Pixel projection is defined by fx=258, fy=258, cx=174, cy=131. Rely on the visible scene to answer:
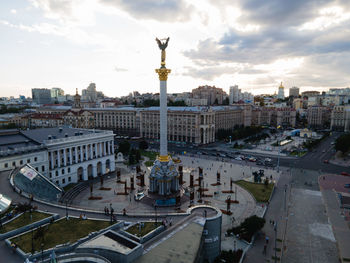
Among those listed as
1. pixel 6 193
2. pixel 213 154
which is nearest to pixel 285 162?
pixel 213 154

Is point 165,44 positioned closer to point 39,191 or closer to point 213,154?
point 39,191

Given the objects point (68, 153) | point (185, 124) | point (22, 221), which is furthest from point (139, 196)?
point (185, 124)

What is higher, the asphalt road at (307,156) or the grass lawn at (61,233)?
the grass lawn at (61,233)

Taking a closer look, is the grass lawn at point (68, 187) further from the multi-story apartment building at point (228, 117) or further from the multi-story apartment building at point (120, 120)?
the multi-story apartment building at point (228, 117)

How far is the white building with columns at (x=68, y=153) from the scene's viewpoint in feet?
173

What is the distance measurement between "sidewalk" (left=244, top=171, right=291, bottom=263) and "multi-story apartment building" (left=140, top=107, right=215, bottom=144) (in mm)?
56284

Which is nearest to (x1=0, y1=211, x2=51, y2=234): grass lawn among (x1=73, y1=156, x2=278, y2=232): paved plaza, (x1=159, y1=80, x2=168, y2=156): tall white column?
(x1=73, y1=156, x2=278, y2=232): paved plaza

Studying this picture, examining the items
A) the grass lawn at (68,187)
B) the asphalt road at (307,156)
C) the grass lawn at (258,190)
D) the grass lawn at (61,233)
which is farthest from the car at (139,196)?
the asphalt road at (307,156)

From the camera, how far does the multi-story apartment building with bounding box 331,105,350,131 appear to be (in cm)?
14688

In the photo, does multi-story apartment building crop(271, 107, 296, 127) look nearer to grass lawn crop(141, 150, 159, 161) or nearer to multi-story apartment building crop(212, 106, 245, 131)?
multi-story apartment building crop(212, 106, 245, 131)

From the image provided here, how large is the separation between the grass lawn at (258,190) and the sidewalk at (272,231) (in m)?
1.35

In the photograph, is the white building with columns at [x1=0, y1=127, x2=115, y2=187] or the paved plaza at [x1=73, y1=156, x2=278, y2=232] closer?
the paved plaza at [x1=73, y1=156, x2=278, y2=232]

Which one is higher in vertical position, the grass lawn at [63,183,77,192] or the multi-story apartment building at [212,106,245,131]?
the multi-story apartment building at [212,106,245,131]

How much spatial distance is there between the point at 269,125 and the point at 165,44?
135869mm
